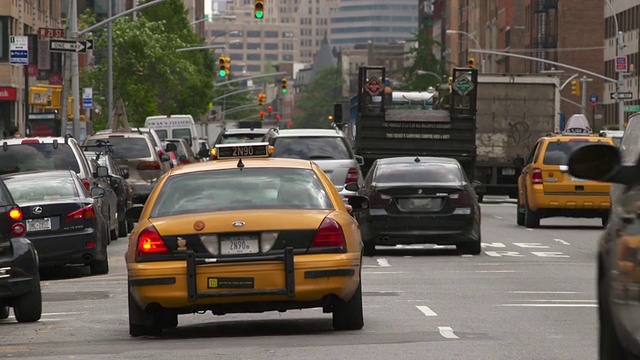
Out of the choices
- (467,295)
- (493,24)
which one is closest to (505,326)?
(467,295)

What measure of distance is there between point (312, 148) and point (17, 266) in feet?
51.6

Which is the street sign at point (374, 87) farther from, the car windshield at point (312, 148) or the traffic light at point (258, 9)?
the car windshield at point (312, 148)

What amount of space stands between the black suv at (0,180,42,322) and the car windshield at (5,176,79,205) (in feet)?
20.0

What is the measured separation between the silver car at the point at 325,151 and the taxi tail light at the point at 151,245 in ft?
56.9

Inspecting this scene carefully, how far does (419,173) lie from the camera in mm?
24969

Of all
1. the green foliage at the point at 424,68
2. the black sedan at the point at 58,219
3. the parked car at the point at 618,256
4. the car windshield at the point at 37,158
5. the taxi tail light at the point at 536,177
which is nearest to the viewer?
the parked car at the point at 618,256

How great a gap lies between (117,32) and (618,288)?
72.6m

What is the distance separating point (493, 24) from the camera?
5807 inches

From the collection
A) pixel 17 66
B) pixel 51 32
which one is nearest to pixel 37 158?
pixel 51 32

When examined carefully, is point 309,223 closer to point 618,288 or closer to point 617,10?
point 618,288

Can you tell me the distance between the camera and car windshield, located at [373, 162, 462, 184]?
81.4 ft

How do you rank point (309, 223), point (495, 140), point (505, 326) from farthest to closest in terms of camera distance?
point (495, 140) → point (505, 326) → point (309, 223)

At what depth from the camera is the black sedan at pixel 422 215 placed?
79.0 feet

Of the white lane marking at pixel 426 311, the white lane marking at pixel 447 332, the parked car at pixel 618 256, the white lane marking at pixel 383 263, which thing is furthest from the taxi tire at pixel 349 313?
the white lane marking at pixel 383 263
